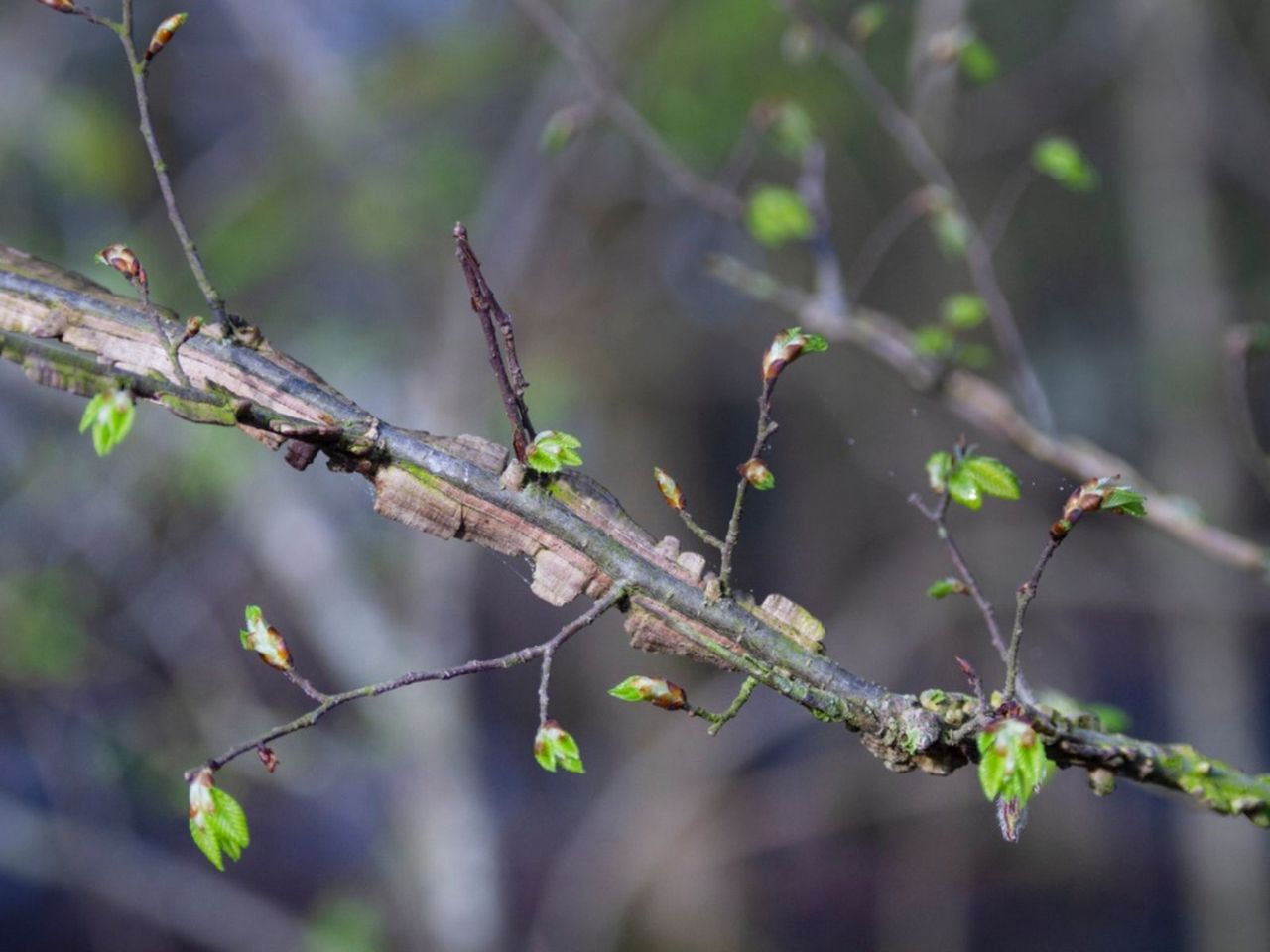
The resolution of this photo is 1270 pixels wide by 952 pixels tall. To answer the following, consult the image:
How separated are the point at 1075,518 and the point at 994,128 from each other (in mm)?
6931

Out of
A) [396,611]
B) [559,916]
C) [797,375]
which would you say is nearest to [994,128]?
[797,375]

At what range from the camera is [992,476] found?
1.30m

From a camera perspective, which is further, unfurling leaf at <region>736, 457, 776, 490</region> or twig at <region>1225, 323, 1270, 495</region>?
twig at <region>1225, 323, 1270, 495</region>

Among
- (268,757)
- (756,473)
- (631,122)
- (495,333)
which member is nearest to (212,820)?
(268,757)

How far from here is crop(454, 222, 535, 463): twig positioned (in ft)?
3.50

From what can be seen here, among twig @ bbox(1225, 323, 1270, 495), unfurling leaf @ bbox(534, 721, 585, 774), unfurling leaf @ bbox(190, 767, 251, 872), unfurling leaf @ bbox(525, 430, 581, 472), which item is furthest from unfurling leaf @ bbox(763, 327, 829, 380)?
twig @ bbox(1225, 323, 1270, 495)

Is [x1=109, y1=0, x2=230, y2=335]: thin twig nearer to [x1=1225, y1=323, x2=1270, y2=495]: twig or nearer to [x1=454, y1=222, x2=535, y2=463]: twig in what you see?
[x1=454, y1=222, x2=535, y2=463]: twig

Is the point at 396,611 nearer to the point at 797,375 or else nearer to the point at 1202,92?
the point at 797,375

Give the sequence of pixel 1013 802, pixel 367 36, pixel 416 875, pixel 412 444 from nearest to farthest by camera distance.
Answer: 1. pixel 1013 802
2. pixel 412 444
3. pixel 416 875
4. pixel 367 36

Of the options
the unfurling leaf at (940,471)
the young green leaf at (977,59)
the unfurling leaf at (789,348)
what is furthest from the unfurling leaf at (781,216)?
the unfurling leaf at (789,348)

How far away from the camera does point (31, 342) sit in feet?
3.50

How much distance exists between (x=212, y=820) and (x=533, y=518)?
1.48 ft

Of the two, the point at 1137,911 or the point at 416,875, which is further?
the point at 1137,911

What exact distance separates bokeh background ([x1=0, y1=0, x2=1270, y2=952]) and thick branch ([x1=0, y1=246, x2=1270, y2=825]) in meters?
2.98
